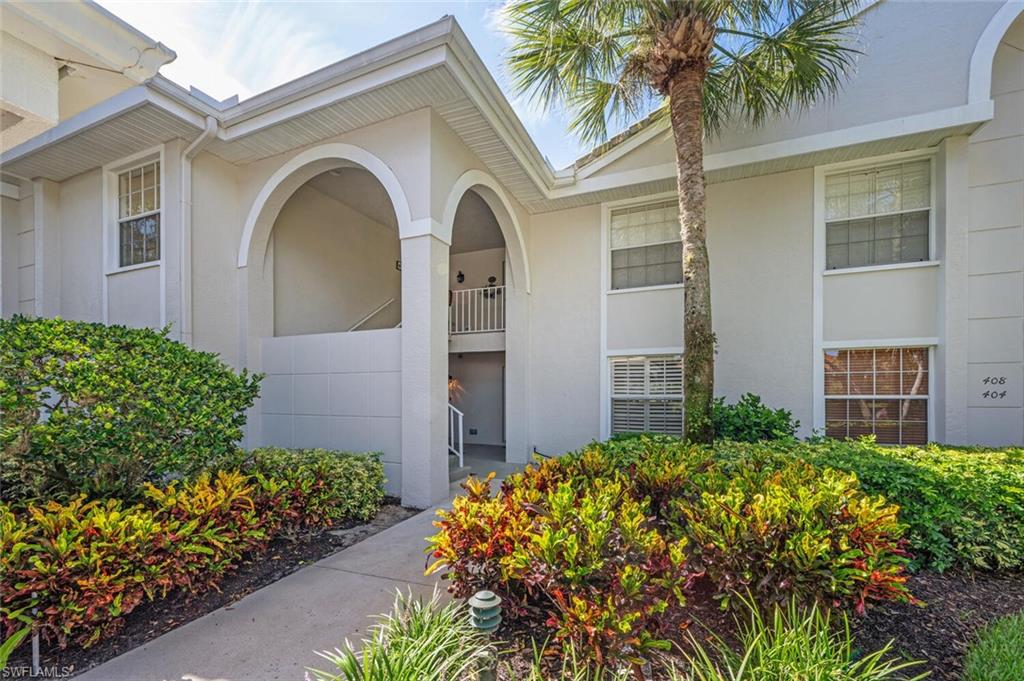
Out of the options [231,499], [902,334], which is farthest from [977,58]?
[231,499]

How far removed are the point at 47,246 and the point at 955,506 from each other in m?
12.5

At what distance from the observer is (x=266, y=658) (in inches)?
112

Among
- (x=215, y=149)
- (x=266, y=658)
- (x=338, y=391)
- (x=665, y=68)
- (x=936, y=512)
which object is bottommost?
(x=266, y=658)

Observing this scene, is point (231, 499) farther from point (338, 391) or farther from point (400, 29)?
point (400, 29)

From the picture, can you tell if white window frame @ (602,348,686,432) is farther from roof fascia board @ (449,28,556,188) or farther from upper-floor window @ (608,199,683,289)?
roof fascia board @ (449,28,556,188)

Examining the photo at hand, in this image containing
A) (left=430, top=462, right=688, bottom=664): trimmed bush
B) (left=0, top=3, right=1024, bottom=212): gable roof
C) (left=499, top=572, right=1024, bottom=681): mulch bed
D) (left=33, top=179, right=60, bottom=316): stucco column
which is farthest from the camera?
(left=33, top=179, right=60, bottom=316): stucco column

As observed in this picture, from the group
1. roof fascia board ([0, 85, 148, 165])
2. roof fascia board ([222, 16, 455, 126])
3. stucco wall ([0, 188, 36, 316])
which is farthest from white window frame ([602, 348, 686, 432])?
stucco wall ([0, 188, 36, 316])

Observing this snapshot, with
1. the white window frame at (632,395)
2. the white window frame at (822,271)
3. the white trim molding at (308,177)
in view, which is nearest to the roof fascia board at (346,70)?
the white trim molding at (308,177)

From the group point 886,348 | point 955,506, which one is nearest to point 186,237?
point 955,506

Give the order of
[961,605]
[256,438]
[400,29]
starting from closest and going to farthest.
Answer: [961,605]
[400,29]
[256,438]

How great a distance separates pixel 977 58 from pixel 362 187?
9.47m

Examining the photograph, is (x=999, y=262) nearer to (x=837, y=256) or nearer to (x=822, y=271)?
(x=837, y=256)

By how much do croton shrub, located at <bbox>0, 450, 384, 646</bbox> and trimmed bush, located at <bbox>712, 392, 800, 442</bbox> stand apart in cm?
561

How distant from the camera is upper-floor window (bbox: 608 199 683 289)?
817 cm
